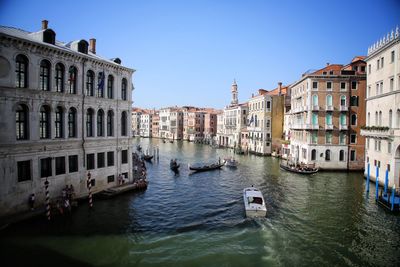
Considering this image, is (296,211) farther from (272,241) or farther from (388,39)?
(388,39)

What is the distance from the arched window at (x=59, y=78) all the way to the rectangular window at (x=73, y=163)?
13.2 feet

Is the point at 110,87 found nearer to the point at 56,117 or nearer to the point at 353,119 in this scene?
the point at 56,117

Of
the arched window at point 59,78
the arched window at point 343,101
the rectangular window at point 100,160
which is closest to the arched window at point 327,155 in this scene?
the arched window at point 343,101

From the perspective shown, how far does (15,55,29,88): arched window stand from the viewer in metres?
15.2

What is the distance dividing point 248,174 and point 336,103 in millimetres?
12953

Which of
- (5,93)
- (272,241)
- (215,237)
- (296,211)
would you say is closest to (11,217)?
(5,93)

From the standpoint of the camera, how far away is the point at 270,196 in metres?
22.4

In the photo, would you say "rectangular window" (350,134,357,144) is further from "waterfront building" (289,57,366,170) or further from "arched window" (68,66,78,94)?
"arched window" (68,66,78,94)

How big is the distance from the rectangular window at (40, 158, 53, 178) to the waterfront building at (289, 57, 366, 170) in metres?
27.5

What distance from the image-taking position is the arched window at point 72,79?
18031 millimetres

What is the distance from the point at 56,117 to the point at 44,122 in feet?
2.69

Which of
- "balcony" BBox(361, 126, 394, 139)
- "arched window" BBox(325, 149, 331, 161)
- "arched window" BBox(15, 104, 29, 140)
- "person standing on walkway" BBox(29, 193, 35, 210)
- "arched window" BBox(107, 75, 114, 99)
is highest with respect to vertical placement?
"arched window" BBox(107, 75, 114, 99)

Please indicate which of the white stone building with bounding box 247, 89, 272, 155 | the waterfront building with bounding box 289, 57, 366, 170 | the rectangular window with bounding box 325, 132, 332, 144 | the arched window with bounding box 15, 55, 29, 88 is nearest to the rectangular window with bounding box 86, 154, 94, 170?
the arched window with bounding box 15, 55, 29, 88

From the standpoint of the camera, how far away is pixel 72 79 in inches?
715
